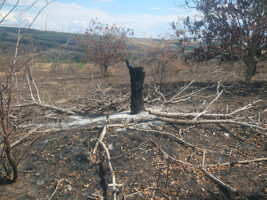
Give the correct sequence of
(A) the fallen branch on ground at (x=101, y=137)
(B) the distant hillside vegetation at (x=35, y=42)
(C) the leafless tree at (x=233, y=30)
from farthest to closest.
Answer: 1. (C) the leafless tree at (x=233, y=30)
2. (A) the fallen branch on ground at (x=101, y=137)
3. (B) the distant hillside vegetation at (x=35, y=42)

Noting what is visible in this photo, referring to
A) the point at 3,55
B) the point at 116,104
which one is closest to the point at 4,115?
the point at 3,55

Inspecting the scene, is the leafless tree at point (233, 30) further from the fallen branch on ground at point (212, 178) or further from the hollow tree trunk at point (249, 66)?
the fallen branch on ground at point (212, 178)

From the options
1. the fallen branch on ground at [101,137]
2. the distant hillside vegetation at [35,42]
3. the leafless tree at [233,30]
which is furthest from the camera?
the leafless tree at [233,30]

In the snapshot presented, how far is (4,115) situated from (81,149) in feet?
3.81

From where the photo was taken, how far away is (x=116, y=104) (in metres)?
4.91

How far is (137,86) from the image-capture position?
3.76m

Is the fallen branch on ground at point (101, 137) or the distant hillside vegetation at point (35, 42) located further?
the fallen branch on ground at point (101, 137)

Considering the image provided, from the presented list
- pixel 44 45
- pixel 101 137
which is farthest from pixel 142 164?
pixel 44 45

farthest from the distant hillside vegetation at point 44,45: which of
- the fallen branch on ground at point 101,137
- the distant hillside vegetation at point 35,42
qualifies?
the fallen branch on ground at point 101,137

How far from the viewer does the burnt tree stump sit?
3.68m

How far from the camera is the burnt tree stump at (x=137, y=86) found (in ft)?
12.1

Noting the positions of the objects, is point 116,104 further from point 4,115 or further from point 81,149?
point 4,115

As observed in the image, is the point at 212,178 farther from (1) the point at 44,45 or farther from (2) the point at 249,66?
(1) the point at 44,45

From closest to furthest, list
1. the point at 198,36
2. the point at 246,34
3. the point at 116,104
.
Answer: the point at 116,104 < the point at 246,34 < the point at 198,36
